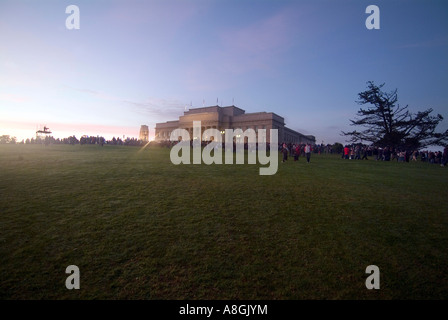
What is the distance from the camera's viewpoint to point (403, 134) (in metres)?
33.2

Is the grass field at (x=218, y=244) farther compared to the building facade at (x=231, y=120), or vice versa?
the building facade at (x=231, y=120)

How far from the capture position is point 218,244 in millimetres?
4125

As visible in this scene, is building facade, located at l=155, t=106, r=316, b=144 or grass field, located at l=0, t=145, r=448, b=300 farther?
building facade, located at l=155, t=106, r=316, b=144

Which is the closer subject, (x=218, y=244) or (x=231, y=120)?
(x=218, y=244)

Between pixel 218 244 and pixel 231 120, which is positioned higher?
pixel 231 120

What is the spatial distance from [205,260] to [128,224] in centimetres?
233

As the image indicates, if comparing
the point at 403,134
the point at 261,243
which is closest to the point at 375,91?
the point at 403,134

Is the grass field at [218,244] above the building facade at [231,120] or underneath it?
underneath

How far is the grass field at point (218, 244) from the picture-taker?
9.96ft

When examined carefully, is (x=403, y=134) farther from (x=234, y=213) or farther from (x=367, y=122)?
(x=234, y=213)

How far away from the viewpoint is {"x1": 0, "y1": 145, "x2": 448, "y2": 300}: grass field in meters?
3.04
